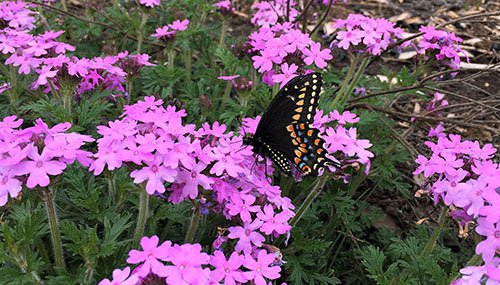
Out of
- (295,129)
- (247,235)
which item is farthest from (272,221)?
(295,129)

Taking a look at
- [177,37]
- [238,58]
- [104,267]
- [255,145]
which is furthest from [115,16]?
[104,267]

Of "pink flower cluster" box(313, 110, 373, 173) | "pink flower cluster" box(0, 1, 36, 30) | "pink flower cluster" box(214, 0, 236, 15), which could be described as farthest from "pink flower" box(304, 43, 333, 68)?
"pink flower cluster" box(0, 1, 36, 30)

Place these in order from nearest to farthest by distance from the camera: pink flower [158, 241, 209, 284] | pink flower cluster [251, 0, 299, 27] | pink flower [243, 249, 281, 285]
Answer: pink flower [158, 241, 209, 284] → pink flower [243, 249, 281, 285] → pink flower cluster [251, 0, 299, 27]

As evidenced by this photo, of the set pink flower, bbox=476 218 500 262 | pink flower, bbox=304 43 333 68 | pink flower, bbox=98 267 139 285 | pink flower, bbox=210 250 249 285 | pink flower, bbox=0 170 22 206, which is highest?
pink flower, bbox=304 43 333 68

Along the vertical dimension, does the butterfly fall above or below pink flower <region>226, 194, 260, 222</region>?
above

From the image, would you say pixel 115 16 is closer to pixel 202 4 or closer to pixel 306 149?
pixel 202 4

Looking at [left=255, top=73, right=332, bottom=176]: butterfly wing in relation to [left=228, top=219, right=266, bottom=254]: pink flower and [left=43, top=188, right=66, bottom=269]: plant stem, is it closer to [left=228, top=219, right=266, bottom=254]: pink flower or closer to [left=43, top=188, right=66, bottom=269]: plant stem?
[left=228, top=219, right=266, bottom=254]: pink flower

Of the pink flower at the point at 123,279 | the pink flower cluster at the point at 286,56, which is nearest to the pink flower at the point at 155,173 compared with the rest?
the pink flower at the point at 123,279
